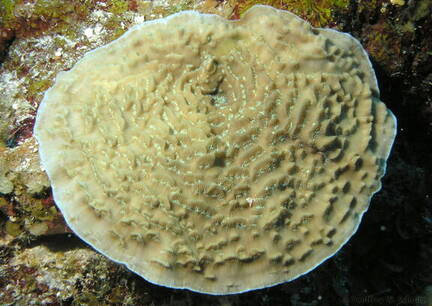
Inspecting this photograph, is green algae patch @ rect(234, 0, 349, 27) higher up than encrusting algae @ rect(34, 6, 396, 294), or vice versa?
green algae patch @ rect(234, 0, 349, 27)

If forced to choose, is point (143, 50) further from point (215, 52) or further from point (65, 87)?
point (65, 87)

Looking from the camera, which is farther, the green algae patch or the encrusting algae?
the green algae patch

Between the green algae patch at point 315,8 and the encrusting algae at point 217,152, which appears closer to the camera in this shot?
the encrusting algae at point 217,152

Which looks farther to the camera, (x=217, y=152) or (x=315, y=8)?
(x=315, y=8)

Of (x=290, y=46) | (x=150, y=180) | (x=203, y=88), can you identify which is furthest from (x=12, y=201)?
(x=290, y=46)

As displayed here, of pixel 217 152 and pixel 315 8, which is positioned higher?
pixel 315 8

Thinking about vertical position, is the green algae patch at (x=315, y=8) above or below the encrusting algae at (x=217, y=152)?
above

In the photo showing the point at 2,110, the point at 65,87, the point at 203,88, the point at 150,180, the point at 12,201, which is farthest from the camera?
the point at 2,110

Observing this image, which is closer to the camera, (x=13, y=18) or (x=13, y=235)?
(x=13, y=235)
